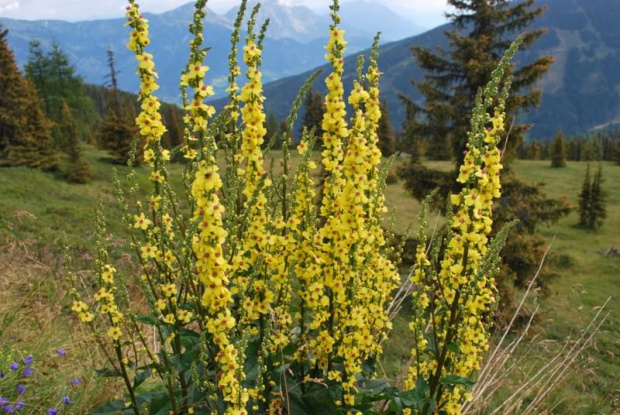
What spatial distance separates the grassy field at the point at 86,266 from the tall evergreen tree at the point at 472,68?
5164 millimetres

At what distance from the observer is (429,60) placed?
18609 mm

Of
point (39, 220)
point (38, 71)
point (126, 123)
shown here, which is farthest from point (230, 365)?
point (38, 71)

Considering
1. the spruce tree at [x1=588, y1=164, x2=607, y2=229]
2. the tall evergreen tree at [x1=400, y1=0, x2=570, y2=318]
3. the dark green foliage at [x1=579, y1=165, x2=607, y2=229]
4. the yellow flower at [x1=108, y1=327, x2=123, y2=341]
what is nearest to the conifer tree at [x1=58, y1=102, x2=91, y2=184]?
the tall evergreen tree at [x1=400, y1=0, x2=570, y2=318]

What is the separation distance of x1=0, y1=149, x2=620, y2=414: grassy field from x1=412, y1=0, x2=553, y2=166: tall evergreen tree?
16.9 ft

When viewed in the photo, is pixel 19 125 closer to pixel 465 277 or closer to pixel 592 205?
pixel 465 277

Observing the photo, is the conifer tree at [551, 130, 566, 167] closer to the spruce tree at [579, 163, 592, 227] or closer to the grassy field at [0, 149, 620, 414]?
the grassy field at [0, 149, 620, 414]

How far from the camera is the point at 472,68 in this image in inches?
648

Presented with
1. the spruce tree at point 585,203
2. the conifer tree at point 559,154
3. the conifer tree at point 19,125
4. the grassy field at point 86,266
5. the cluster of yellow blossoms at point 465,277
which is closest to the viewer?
the cluster of yellow blossoms at point 465,277

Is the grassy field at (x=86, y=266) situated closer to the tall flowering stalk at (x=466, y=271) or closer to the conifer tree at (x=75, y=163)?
the conifer tree at (x=75, y=163)

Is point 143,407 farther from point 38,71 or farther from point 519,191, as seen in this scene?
point 38,71

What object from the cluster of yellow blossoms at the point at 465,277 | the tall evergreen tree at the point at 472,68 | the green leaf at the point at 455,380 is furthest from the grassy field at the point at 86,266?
the tall evergreen tree at the point at 472,68

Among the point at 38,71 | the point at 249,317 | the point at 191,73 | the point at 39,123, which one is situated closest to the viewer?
the point at 191,73

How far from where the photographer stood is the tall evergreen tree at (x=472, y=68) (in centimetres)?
1675

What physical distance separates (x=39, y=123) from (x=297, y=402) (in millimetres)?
39885
